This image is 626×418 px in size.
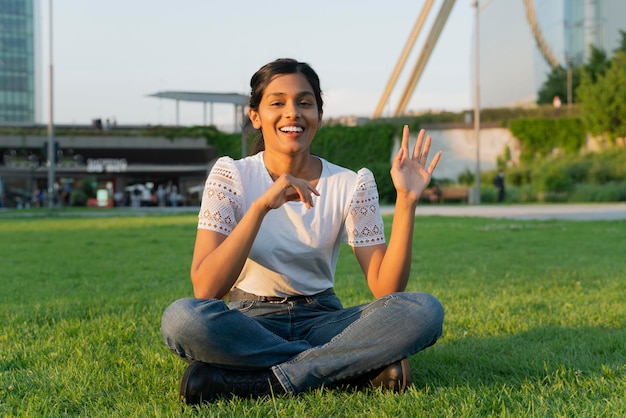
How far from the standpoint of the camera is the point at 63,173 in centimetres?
4503

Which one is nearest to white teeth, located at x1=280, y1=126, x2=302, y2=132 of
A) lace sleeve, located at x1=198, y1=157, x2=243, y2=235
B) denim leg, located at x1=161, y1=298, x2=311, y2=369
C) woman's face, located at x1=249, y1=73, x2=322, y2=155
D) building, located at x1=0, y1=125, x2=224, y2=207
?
woman's face, located at x1=249, y1=73, x2=322, y2=155

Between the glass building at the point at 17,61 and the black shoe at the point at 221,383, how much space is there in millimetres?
71004

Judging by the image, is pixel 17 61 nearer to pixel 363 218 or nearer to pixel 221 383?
pixel 363 218

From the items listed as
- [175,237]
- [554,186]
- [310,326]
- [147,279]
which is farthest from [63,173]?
[310,326]

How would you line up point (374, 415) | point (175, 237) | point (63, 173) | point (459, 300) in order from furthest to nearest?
1. point (63, 173)
2. point (175, 237)
3. point (459, 300)
4. point (374, 415)

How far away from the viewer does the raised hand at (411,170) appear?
314 cm

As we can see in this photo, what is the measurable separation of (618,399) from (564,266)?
17.5 feet

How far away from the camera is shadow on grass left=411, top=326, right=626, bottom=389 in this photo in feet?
10.6

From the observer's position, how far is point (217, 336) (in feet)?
9.29

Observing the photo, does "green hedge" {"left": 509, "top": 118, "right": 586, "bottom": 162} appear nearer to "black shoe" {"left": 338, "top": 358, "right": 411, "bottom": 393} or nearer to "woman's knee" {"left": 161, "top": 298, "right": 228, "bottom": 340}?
"black shoe" {"left": 338, "top": 358, "right": 411, "bottom": 393}

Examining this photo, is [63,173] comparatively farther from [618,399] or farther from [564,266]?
[618,399]

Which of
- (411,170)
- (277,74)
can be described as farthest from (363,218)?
(277,74)

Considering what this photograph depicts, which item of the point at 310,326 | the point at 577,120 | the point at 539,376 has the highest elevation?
the point at 577,120

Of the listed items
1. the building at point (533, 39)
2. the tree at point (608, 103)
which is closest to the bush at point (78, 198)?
the building at point (533, 39)
